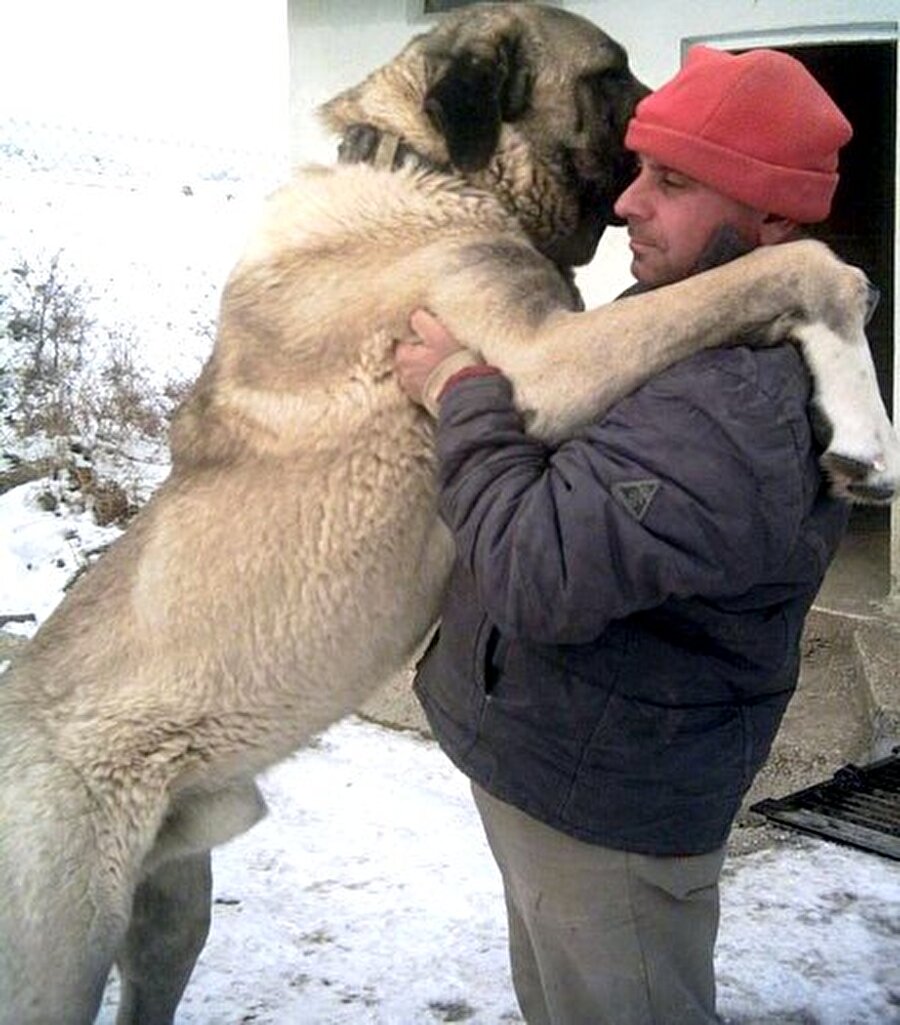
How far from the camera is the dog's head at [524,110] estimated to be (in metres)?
2.52

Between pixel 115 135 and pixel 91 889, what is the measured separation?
18.9 metres

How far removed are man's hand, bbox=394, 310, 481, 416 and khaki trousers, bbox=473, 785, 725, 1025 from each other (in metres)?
0.69

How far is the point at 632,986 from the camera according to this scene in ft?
6.36

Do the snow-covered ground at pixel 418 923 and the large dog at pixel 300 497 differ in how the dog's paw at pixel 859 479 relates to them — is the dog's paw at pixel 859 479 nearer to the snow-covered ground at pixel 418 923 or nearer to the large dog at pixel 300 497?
the large dog at pixel 300 497

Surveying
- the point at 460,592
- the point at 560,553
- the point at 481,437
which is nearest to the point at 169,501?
the point at 460,592

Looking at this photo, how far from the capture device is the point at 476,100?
2510 millimetres

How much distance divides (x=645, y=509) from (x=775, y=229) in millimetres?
618

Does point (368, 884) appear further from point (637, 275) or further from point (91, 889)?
point (637, 275)

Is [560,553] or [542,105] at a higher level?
[542,105]

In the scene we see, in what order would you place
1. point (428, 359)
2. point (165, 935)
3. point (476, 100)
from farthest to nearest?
point (165, 935) → point (476, 100) → point (428, 359)

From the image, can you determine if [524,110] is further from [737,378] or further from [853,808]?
[853,808]

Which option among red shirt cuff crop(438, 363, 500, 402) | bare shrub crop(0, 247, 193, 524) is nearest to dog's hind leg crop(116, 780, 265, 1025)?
red shirt cuff crop(438, 363, 500, 402)

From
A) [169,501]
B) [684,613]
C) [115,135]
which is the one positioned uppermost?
[684,613]

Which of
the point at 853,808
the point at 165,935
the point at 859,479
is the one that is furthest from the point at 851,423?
the point at 853,808
